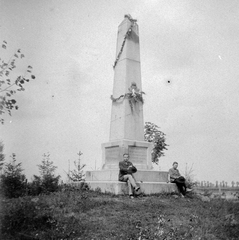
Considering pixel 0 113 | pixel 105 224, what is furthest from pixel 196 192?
pixel 0 113

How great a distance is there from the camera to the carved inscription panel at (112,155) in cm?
1155

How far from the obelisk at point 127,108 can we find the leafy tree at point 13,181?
317 cm

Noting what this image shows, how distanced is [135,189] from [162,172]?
238cm

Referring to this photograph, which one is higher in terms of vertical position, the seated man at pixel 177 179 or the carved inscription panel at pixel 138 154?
the carved inscription panel at pixel 138 154

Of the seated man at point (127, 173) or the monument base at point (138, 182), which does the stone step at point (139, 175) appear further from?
the seated man at point (127, 173)

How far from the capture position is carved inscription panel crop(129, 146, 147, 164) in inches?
458

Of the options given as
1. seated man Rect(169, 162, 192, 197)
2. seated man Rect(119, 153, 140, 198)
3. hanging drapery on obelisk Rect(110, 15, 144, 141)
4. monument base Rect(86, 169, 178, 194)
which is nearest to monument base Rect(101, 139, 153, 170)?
hanging drapery on obelisk Rect(110, 15, 144, 141)

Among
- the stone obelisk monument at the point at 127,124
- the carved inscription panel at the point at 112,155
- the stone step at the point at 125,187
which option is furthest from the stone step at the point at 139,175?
the carved inscription panel at the point at 112,155

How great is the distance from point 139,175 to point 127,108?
2.63 m

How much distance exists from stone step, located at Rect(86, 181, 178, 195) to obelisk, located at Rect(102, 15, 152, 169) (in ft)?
3.17

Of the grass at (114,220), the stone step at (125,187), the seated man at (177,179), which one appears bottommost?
the grass at (114,220)

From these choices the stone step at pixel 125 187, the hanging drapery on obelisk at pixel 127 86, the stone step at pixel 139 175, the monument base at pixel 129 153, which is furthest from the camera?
the hanging drapery on obelisk at pixel 127 86

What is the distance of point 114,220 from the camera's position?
699 cm

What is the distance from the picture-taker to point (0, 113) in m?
6.59
